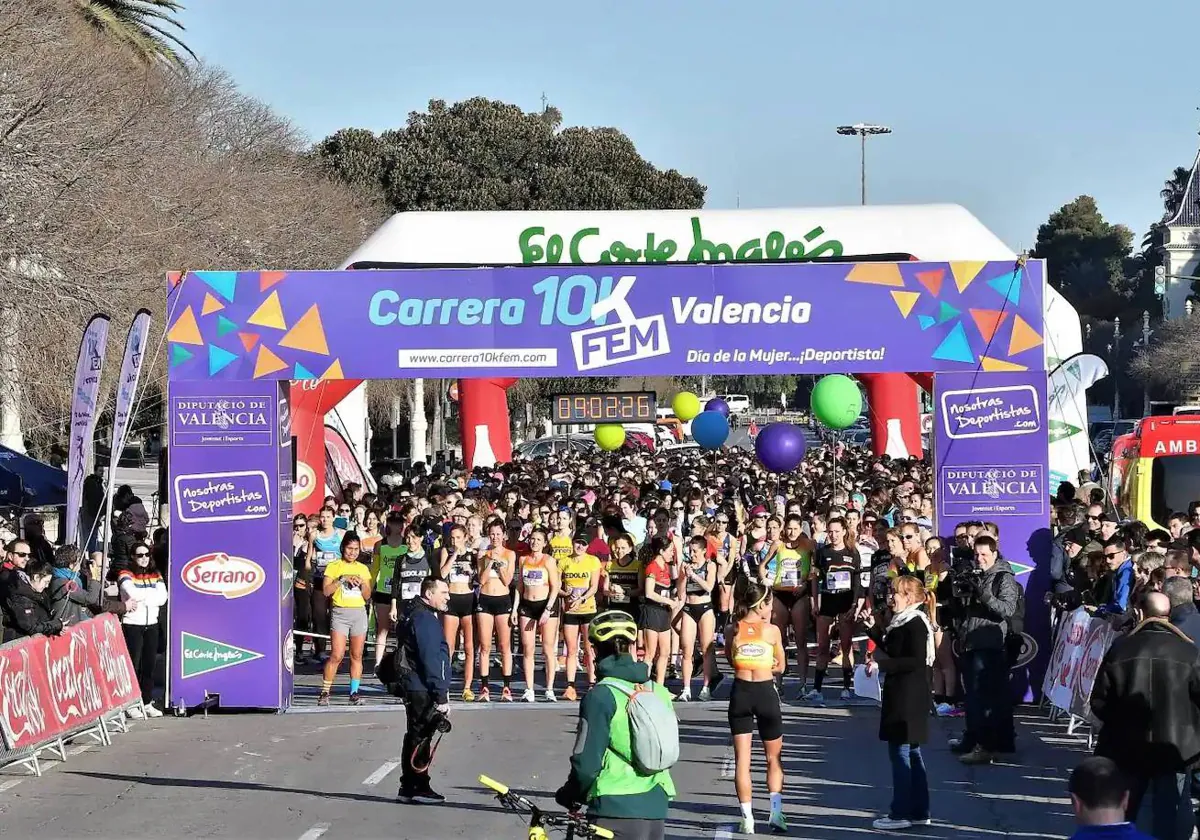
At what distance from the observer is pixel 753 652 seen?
10430mm

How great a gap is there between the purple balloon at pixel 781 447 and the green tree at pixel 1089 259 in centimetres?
8205

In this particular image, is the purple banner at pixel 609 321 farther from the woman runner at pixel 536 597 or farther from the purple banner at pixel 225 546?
the woman runner at pixel 536 597

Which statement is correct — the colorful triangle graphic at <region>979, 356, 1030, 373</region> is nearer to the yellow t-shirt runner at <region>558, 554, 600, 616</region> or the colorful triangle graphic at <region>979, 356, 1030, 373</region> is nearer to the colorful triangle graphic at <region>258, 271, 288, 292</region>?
the yellow t-shirt runner at <region>558, 554, 600, 616</region>

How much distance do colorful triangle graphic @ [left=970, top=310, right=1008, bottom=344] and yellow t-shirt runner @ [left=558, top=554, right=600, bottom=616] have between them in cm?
398

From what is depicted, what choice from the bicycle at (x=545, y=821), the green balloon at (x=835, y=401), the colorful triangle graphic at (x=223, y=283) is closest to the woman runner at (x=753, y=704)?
the bicycle at (x=545, y=821)

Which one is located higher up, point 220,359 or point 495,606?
point 220,359

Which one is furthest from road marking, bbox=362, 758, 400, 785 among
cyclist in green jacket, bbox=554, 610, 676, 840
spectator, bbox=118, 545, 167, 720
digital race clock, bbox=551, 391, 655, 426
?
digital race clock, bbox=551, 391, 655, 426

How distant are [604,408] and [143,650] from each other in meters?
14.6

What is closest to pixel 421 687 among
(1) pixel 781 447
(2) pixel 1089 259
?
(1) pixel 781 447

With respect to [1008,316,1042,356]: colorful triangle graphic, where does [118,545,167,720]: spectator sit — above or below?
below

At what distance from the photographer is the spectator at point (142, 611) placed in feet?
51.1

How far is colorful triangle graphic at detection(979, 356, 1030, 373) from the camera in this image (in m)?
15.6

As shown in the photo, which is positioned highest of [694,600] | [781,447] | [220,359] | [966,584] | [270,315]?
[270,315]

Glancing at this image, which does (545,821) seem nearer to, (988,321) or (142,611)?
(142,611)
